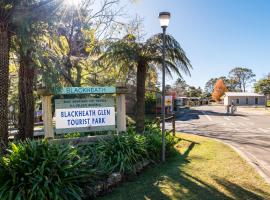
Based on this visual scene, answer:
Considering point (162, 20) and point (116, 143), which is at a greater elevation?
point (162, 20)

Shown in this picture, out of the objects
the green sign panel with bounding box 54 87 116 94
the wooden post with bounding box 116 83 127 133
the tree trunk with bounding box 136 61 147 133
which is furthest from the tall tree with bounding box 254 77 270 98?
the green sign panel with bounding box 54 87 116 94

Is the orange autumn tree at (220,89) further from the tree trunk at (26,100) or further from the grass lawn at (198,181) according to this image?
the tree trunk at (26,100)

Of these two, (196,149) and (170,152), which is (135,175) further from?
(196,149)

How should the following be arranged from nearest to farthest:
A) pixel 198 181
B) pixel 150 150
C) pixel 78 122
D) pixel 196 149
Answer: pixel 198 181
pixel 78 122
pixel 150 150
pixel 196 149

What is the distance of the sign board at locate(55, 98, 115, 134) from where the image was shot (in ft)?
26.8

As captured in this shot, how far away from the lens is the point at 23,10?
6.97 metres

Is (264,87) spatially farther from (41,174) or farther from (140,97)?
(41,174)

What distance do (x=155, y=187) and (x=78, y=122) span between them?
305 cm

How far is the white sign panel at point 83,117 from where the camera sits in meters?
8.17

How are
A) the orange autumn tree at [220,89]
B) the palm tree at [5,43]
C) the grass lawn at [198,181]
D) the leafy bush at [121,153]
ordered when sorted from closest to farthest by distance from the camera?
the grass lawn at [198,181] < the palm tree at [5,43] < the leafy bush at [121,153] < the orange autumn tree at [220,89]

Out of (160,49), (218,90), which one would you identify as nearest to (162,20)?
(160,49)

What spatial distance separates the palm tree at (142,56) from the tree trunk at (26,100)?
3675 mm

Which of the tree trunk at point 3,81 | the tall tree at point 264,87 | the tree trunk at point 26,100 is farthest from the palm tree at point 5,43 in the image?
the tall tree at point 264,87

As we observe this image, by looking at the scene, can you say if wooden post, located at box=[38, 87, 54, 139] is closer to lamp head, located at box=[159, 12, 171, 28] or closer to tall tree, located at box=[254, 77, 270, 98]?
lamp head, located at box=[159, 12, 171, 28]
